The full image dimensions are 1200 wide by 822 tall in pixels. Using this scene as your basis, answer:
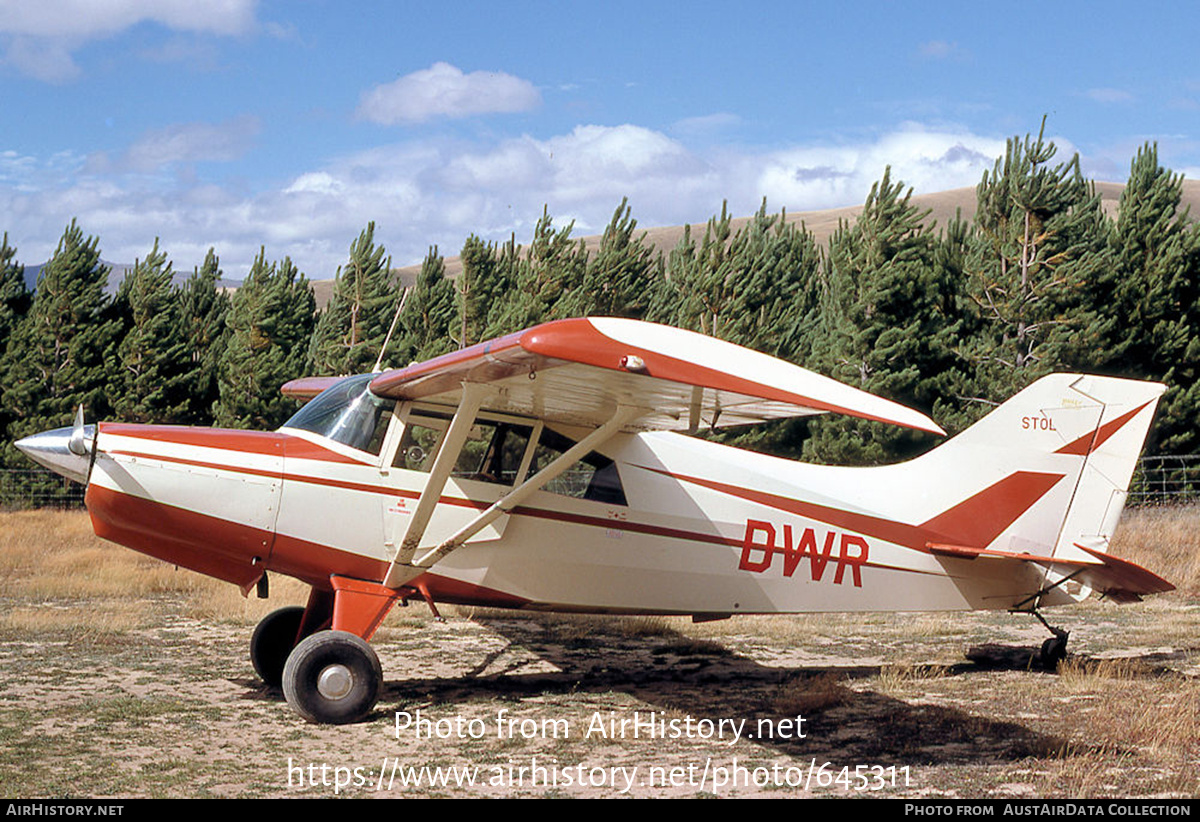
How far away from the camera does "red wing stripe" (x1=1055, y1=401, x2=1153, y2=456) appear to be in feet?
29.4

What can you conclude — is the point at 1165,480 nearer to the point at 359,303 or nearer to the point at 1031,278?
the point at 1031,278

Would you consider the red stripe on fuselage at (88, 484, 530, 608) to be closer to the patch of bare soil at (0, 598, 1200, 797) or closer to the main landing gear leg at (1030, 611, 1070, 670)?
the patch of bare soil at (0, 598, 1200, 797)

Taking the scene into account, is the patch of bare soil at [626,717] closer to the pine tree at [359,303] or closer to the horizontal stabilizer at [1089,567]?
the horizontal stabilizer at [1089,567]

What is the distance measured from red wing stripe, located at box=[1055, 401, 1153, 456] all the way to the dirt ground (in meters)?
1.85

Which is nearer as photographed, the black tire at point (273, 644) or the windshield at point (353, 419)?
the windshield at point (353, 419)

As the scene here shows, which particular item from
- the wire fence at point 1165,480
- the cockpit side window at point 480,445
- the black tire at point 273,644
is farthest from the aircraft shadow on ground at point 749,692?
the wire fence at point 1165,480

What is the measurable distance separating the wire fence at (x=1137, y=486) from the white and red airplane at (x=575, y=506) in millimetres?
16973

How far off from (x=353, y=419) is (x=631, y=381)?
2.47 metres

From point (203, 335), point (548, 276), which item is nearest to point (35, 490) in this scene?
point (203, 335)

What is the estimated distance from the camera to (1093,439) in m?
9.01

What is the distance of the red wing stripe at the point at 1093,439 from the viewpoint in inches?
353

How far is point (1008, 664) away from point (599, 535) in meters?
4.17

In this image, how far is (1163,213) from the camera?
Answer: 28.7m

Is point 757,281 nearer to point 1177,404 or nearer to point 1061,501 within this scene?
point 1177,404
